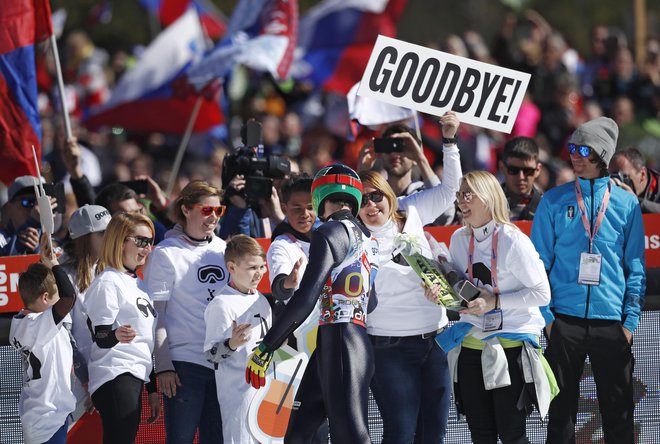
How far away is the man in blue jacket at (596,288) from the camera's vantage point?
720 centimetres

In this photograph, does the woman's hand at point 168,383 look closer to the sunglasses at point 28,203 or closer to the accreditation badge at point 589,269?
the sunglasses at point 28,203

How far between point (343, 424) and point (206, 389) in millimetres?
1185

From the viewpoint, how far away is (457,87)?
26.5ft

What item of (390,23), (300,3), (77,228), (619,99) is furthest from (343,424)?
(300,3)

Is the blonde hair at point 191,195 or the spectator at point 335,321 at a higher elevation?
the blonde hair at point 191,195

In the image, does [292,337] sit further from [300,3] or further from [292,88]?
[300,3]

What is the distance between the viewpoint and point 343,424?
638 cm

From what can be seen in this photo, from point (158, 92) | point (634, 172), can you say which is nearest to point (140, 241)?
point (634, 172)

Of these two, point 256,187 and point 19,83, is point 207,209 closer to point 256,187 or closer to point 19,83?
point 256,187

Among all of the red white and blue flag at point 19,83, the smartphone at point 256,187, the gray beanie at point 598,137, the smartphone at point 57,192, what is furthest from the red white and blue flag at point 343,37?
the gray beanie at point 598,137

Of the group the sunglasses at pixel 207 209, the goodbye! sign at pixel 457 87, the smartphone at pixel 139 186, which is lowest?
the smartphone at pixel 139 186

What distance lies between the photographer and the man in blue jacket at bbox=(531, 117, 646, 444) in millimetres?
7195

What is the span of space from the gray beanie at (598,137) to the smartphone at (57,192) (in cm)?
341

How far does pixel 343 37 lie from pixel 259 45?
1.99 meters
